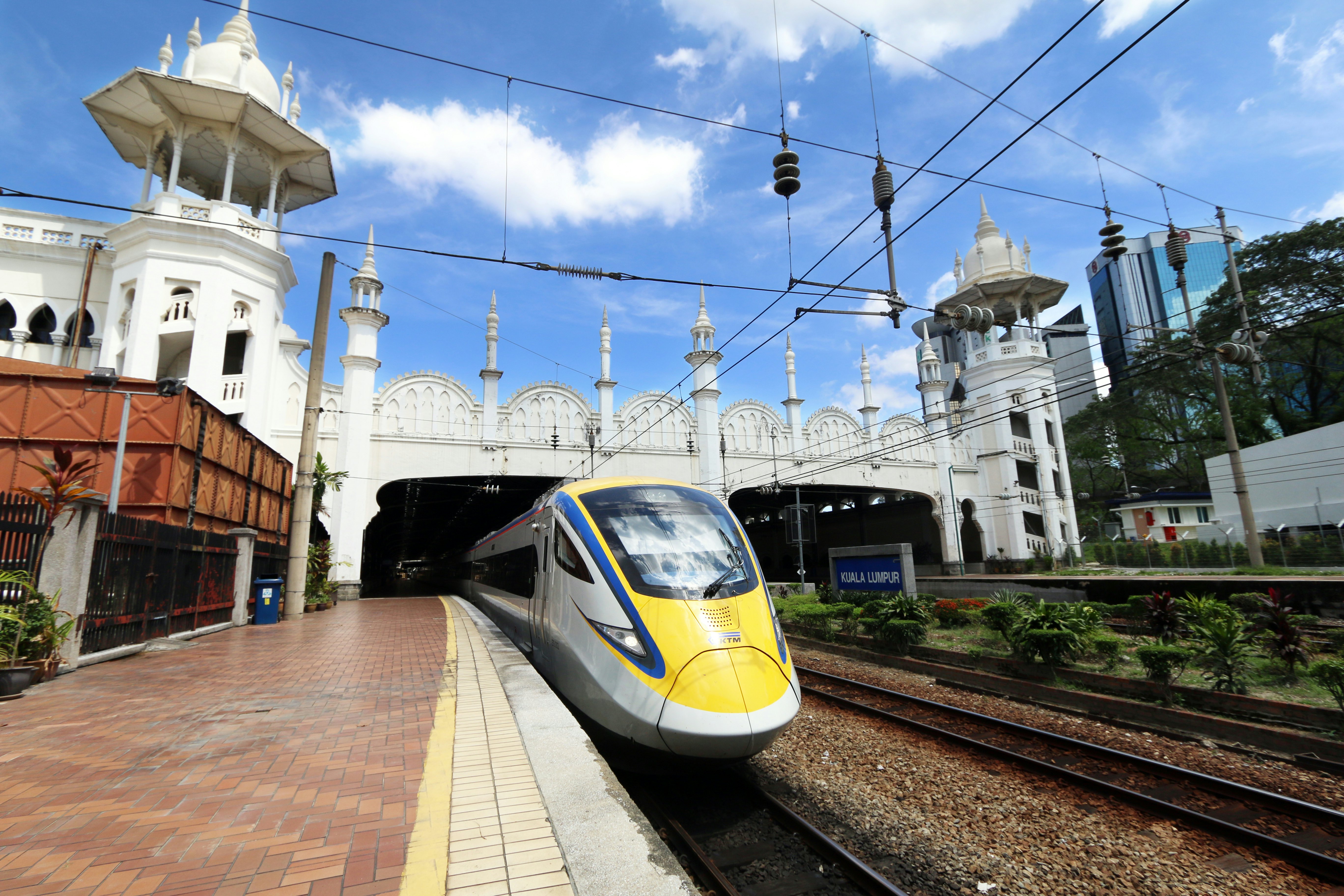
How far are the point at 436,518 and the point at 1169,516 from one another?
159ft

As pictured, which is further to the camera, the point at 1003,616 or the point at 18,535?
the point at 1003,616

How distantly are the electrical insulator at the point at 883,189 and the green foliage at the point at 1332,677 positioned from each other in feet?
25.9

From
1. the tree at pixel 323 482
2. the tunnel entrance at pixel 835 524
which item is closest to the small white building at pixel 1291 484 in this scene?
the tunnel entrance at pixel 835 524

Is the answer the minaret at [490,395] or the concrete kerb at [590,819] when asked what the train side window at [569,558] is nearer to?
the concrete kerb at [590,819]

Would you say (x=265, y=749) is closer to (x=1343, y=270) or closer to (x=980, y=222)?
(x=980, y=222)

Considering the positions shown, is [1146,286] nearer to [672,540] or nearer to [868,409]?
[868,409]

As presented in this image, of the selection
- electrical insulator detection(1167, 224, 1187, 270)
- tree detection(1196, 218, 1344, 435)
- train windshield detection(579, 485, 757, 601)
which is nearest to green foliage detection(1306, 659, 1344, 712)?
train windshield detection(579, 485, 757, 601)

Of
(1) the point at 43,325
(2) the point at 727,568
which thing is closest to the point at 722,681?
(2) the point at 727,568

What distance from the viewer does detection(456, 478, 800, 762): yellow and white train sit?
5.14m

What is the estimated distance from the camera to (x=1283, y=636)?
962 centimetres

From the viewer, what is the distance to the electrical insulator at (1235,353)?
14.6 meters

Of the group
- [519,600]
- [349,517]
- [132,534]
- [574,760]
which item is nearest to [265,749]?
[574,760]

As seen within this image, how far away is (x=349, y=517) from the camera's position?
2419 cm

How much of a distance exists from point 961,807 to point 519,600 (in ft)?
22.2
